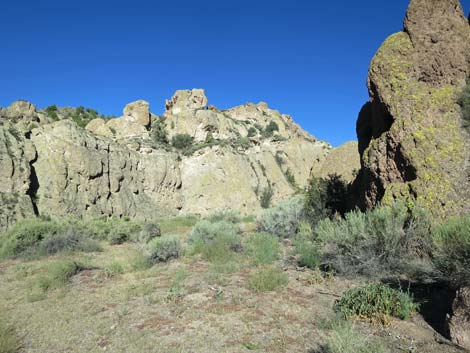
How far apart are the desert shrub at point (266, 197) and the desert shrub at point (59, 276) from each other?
22.1 m

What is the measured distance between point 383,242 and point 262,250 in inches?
138

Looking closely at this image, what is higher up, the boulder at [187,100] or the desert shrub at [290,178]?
the boulder at [187,100]

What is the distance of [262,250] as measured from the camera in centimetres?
877

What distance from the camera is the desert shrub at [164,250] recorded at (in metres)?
9.23

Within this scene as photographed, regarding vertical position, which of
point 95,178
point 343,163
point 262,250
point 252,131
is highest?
point 252,131

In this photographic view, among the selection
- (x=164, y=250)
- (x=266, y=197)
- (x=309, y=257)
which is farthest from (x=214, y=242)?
(x=266, y=197)

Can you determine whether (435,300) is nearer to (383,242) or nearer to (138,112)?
(383,242)

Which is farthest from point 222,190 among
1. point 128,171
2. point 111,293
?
point 111,293

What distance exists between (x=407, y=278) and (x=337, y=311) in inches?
75.8

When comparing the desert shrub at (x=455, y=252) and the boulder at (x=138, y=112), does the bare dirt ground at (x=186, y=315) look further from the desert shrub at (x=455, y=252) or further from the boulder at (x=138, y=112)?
the boulder at (x=138, y=112)

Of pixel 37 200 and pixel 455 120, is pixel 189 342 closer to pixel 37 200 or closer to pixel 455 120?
pixel 455 120

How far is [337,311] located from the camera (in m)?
4.89

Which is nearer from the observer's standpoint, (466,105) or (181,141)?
(466,105)

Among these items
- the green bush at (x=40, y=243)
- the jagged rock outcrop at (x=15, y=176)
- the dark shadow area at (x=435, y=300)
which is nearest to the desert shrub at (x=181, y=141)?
the jagged rock outcrop at (x=15, y=176)
